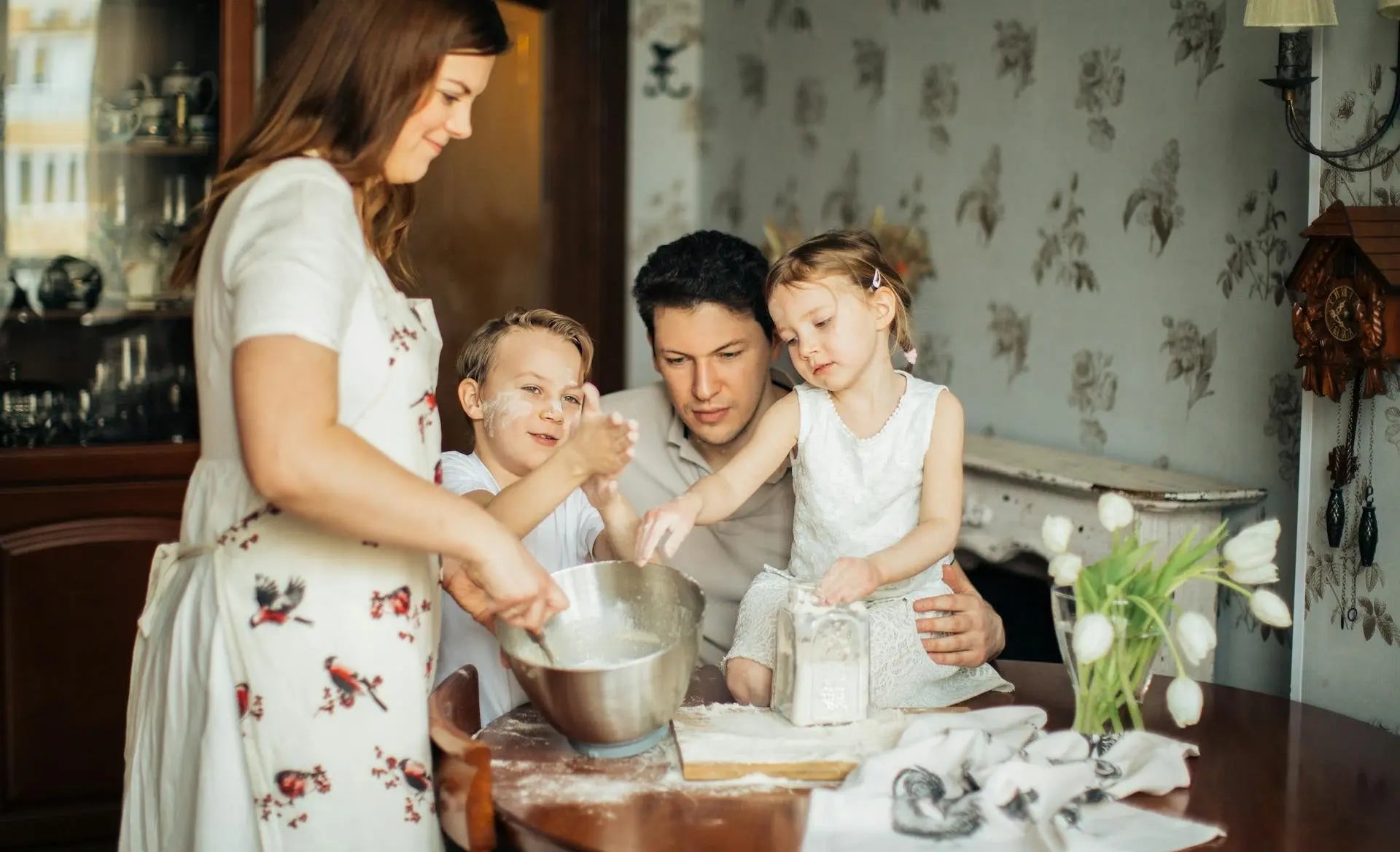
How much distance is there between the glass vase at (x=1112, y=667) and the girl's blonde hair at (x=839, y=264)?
1.65 feet

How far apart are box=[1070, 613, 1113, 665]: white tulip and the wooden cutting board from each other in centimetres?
23

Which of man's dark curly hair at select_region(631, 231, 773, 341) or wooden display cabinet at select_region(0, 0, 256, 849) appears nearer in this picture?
man's dark curly hair at select_region(631, 231, 773, 341)

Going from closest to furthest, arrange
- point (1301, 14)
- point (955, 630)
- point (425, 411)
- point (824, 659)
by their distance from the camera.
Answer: point (425, 411)
point (824, 659)
point (955, 630)
point (1301, 14)

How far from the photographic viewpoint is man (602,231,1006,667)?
84.2 inches

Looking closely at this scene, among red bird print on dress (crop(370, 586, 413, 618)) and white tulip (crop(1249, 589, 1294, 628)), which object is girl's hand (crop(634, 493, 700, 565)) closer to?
red bird print on dress (crop(370, 586, 413, 618))

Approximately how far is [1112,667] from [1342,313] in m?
0.71

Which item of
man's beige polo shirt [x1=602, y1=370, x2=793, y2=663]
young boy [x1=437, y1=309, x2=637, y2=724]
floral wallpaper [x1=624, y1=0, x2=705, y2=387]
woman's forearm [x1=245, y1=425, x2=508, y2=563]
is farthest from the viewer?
floral wallpaper [x1=624, y1=0, x2=705, y2=387]

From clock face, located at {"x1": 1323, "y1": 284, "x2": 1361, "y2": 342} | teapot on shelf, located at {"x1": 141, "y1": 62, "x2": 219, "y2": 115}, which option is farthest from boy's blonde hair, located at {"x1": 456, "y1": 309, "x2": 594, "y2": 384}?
teapot on shelf, located at {"x1": 141, "y1": 62, "x2": 219, "y2": 115}

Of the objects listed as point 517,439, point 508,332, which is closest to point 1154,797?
point 517,439

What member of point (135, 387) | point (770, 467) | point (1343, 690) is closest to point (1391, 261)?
point (1343, 690)

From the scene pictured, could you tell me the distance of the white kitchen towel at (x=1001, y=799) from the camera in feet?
4.02

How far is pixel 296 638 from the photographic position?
4.26 feet

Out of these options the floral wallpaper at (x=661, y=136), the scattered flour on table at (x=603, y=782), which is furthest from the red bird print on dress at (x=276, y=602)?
the floral wallpaper at (x=661, y=136)

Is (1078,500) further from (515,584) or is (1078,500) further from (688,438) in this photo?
(515,584)
